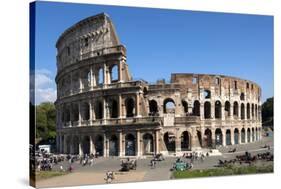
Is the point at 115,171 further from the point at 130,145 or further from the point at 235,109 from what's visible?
the point at 235,109

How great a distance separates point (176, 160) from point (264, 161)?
640 cm

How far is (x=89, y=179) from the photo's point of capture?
92.5 ft

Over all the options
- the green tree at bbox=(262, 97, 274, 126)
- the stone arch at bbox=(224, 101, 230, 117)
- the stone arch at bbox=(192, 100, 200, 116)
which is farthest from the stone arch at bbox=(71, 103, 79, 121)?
the green tree at bbox=(262, 97, 274, 126)

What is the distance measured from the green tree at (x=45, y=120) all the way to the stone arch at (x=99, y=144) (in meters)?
2.81

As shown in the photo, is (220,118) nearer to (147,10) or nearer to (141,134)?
(141,134)

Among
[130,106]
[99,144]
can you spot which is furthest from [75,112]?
[130,106]

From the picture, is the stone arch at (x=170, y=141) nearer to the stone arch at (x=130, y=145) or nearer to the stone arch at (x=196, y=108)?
the stone arch at (x=130, y=145)

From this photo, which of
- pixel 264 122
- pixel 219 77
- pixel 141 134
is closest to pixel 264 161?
pixel 264 122

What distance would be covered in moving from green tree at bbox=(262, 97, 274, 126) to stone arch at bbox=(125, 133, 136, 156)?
9448mm

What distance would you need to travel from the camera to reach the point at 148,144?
31.4 meters

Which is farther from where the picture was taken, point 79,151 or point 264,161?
point 264,161

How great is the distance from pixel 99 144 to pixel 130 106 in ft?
9.84

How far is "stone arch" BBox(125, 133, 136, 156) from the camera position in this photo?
3102 centimetres

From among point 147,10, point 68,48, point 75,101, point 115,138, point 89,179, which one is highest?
point 147,10
